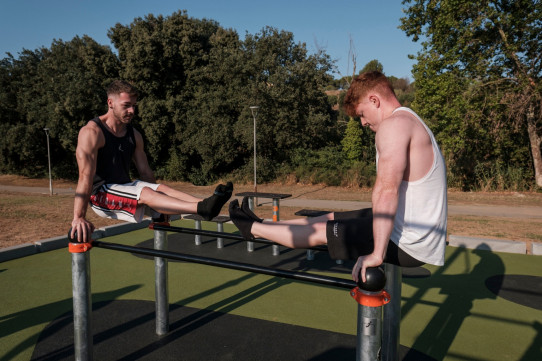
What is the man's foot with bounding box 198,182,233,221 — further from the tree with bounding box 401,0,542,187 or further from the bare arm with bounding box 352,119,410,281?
the tree with bounding box 401,0,542,187

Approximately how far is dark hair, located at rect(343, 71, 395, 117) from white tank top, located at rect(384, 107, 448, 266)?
0.20 m

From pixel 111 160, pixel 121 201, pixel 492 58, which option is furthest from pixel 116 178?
pixel 492 58

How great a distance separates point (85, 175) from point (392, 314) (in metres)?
2.16

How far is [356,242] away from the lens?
195 cm

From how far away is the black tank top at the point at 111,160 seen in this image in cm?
278

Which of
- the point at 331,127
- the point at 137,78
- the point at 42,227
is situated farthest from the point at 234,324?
the point at 137,78

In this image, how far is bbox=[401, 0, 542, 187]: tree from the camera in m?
13.8

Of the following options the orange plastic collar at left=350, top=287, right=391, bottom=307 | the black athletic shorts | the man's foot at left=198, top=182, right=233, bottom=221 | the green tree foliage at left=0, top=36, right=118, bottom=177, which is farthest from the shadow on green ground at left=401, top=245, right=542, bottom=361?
the green tree foliage at left=0, top=36, right=118, bottom=177

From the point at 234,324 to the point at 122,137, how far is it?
1.97m

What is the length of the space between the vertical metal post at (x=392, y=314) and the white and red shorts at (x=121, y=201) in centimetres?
175

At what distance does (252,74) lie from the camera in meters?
21.3

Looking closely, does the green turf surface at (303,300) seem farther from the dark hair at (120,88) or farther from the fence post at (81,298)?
the dark hair at (120,88)

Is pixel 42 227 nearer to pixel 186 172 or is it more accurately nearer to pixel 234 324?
pixel 234 324

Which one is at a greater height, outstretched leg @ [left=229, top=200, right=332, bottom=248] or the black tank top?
the black tank top
